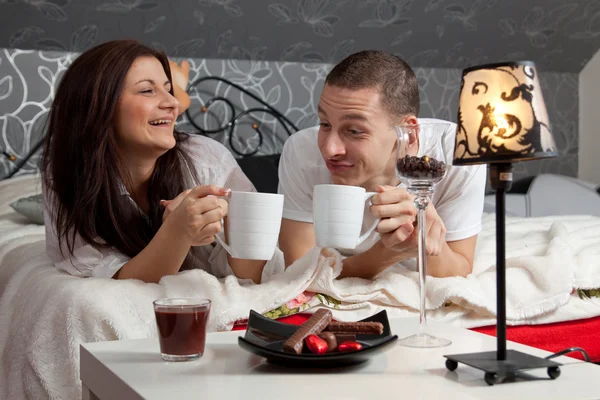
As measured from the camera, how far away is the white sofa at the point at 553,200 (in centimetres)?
332

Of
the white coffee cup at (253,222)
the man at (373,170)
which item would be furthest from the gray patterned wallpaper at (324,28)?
the white coffee cup at (253,222)

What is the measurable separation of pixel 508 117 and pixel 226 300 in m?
0.71

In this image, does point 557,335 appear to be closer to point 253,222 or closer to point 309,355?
point 253,222

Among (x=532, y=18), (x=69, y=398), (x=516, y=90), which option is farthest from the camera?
(x=532, y=18)

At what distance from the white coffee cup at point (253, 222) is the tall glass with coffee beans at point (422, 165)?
0.87 feet

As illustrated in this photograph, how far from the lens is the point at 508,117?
0.95m

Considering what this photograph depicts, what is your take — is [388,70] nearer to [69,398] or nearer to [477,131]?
[477,131]

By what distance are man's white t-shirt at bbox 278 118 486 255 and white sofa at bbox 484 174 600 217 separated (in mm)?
1507

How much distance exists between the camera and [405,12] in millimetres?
3424

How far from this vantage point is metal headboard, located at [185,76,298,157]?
3322 mm

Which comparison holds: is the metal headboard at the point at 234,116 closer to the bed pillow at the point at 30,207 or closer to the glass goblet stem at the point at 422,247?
Result: the bed pillow at the point at 30,207

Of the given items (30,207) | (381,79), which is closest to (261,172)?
(30,207)

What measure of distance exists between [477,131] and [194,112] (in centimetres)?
247

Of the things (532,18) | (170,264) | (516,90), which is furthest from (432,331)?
(532,18)
